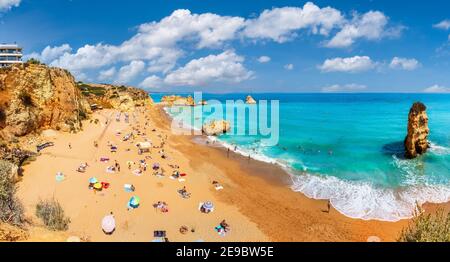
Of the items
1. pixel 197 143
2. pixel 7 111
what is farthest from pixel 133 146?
pixel 7 111

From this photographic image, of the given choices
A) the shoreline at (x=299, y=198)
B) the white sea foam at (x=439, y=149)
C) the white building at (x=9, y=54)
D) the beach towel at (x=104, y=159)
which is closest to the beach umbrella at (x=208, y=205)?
the shoreline at (x=299, y=198)

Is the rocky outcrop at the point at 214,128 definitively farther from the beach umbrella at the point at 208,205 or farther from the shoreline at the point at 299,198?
the beach umbrella at the point at 208,205

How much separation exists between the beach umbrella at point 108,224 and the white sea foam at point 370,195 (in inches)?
726

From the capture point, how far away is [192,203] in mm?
26156

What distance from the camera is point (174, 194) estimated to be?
2784 centimetres

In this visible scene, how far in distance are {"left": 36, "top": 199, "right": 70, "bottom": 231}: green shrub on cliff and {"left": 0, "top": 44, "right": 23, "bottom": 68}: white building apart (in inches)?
2380

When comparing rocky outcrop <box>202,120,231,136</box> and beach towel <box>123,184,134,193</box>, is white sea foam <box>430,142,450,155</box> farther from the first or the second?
beach towel <box>123,184,134,193</box>

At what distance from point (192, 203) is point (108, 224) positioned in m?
7.66

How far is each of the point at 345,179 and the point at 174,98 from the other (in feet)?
432

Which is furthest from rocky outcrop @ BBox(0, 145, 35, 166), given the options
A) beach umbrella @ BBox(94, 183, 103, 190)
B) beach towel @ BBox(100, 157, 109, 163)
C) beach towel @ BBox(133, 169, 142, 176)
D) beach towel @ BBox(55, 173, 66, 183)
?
beach towel @ BBox(133, 169, 142, 176)

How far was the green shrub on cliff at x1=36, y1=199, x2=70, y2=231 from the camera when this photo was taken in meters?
19.5
